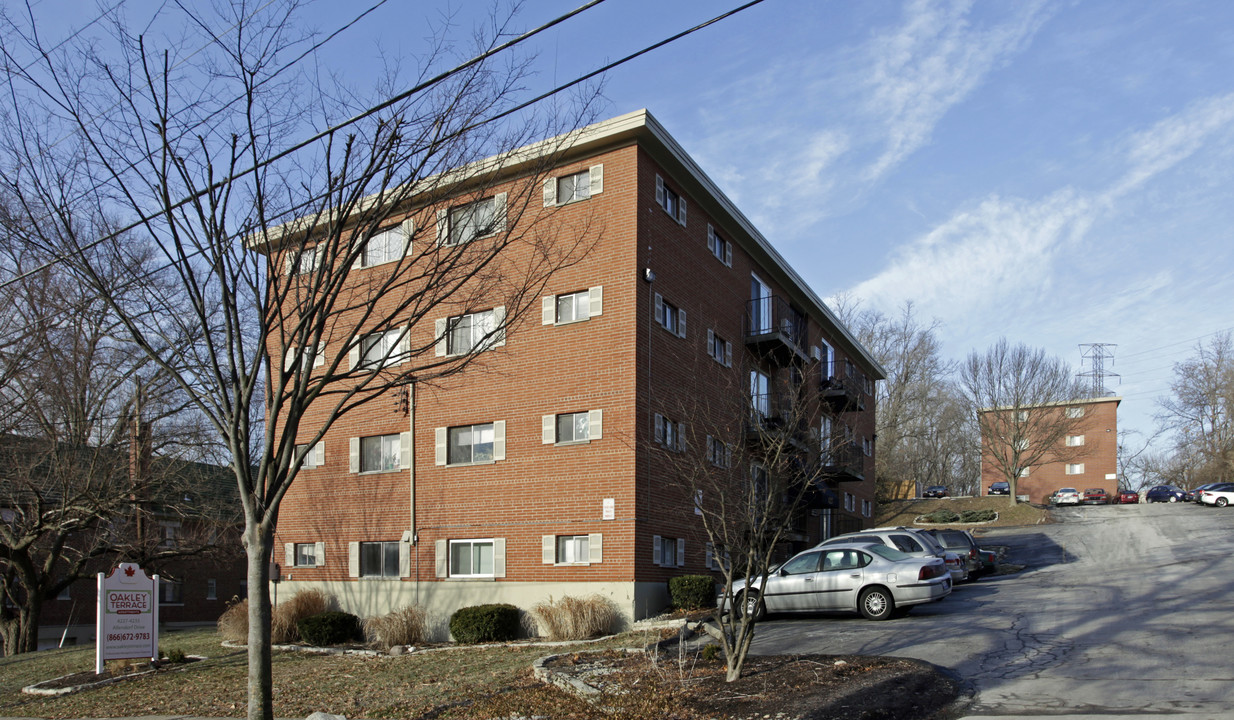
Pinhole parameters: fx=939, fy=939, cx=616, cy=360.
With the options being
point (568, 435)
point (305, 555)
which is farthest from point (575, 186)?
point (305, 555)

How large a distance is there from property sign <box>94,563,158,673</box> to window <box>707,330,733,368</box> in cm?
1438

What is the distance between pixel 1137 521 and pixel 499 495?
128ft

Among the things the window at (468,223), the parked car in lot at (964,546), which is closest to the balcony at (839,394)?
the parked car in lot at (964,546)

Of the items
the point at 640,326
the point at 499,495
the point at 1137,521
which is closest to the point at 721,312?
the point at 640,326

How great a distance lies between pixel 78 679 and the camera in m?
16.9

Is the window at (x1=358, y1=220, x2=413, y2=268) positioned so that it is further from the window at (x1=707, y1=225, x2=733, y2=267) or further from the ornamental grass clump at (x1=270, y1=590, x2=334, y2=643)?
the ornamental grass clump at (x1=270, y1=590, x2=334, y2=643)

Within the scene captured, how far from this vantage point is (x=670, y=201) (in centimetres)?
2400

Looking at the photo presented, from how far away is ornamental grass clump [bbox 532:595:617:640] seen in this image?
1911cm

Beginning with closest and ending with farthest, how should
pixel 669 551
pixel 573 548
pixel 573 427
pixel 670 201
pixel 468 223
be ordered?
pixel 468 223
pixel 573 548
pixel 573 427
pixel 669 551
pixel 670 201

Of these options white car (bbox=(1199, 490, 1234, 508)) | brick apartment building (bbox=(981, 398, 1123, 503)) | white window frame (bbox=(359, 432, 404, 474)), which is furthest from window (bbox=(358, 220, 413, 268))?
brick apartment building (bbox=(981, 398, 1123, 503))

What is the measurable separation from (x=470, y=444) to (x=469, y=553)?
2.71 metres

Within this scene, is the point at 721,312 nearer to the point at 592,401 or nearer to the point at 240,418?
the point at 592,401

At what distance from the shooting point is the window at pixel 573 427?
2203 centimetres

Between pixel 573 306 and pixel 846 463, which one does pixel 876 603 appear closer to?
pixel 573 306
